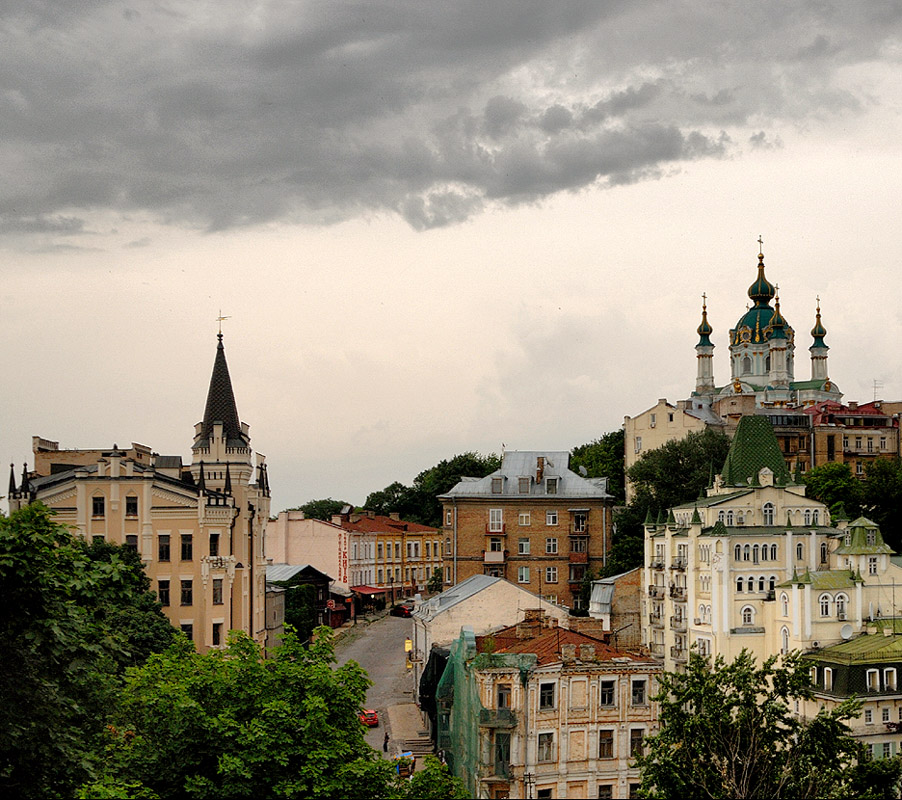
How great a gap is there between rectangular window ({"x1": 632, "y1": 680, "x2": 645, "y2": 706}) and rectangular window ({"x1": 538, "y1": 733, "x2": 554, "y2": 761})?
4.08 m

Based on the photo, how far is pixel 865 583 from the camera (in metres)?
66.0

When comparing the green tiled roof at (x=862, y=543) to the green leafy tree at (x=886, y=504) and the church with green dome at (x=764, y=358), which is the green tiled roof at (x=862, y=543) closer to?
the green leafy tree at (x=886, y=504)

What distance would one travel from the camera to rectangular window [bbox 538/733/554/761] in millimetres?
51688

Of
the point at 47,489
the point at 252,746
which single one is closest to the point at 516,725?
the point at 252,746

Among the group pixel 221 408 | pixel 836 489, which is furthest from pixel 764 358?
pixel 221 408

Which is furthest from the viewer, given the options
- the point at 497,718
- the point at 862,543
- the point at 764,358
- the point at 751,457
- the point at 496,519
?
the point at 764,358

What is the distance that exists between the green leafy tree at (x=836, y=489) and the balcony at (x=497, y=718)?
151 ft

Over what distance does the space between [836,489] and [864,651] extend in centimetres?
3744

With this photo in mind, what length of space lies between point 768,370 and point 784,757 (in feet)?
387

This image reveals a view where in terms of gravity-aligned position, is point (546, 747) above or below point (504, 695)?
below

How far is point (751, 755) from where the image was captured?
1388 inches

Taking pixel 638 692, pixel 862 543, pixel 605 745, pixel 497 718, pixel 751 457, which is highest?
pixel 751 457

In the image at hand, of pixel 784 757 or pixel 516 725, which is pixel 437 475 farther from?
pixel 784 757

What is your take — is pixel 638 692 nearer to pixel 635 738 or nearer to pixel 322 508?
pixel 635 738
